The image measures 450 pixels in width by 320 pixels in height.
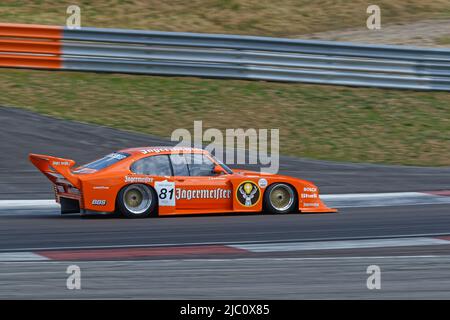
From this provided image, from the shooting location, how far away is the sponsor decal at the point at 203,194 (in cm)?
1345

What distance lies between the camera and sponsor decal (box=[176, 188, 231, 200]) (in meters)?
13.4

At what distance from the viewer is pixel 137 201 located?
13297mm

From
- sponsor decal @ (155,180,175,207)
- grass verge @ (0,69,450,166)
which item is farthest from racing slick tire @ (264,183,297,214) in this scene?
grass verge @ (0,69,450,166)

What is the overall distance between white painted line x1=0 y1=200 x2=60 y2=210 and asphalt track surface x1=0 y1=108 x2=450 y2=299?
25 cm

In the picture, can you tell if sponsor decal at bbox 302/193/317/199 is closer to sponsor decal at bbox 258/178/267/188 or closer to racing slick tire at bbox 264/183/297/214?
racing slick tire at bbox 264/183/297/214

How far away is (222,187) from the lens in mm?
13578

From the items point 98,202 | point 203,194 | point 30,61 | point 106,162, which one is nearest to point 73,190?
point 98,202

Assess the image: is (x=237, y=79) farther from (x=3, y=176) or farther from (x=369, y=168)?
(x=3, y=176)

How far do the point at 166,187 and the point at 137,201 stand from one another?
17.2 inches

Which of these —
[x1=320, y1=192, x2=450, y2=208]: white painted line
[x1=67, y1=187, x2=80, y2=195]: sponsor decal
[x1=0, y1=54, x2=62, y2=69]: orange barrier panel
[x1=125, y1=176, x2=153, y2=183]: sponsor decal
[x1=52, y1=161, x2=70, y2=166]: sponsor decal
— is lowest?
[x1=320, y1=192, x2=450, y2=208]: white painted line

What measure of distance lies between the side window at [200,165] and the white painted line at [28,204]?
6.96 feet

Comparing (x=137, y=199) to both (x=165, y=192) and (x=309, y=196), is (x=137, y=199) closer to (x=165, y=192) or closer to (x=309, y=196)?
(x=165, y=192)

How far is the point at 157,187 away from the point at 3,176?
358cm

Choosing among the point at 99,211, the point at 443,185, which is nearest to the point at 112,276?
the point at 99,211
